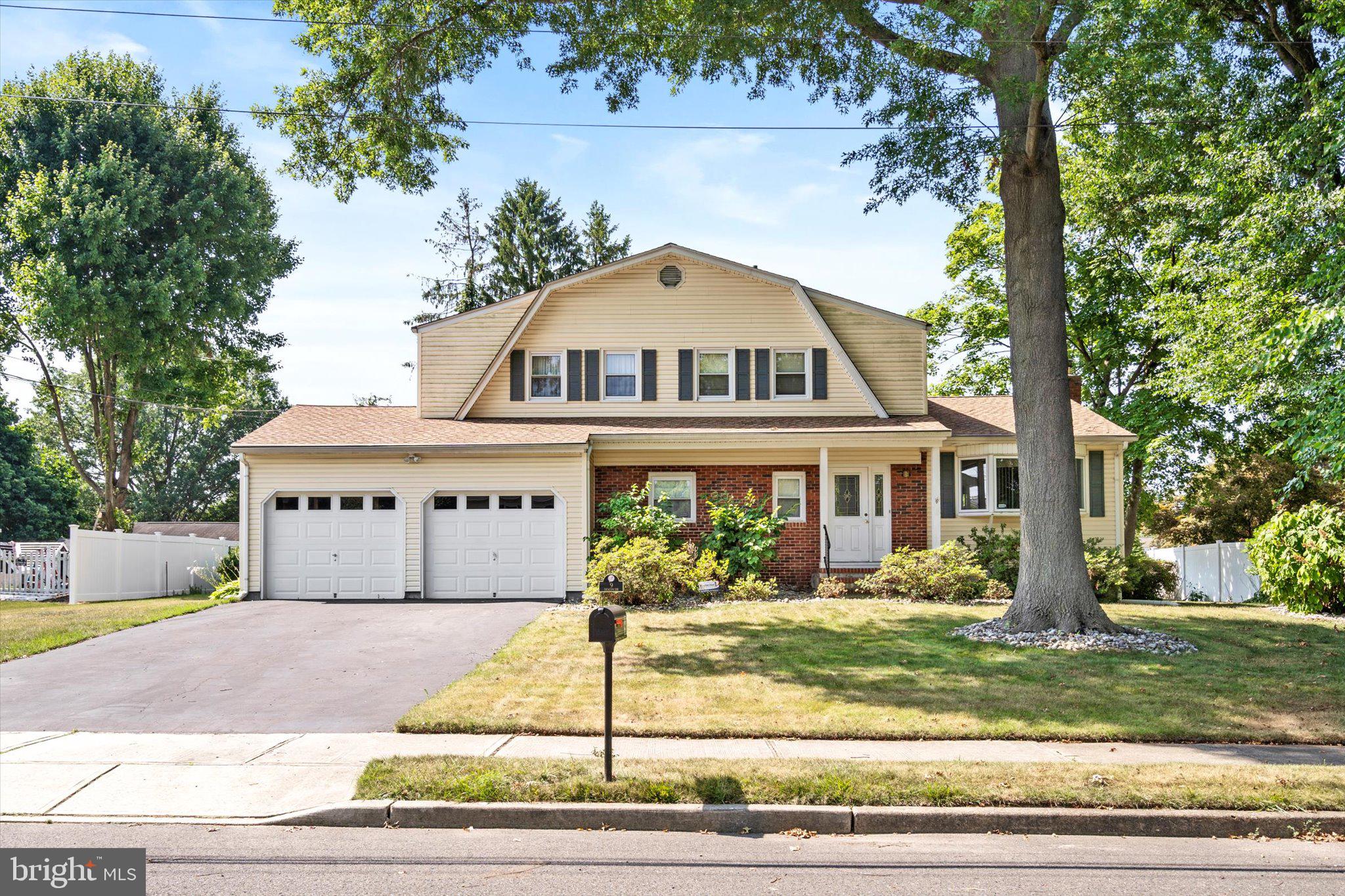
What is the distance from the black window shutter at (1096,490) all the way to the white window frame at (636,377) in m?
11.0

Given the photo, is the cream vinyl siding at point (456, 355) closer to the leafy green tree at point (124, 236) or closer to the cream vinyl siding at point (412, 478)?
the cream vinyl siding at point (412, 478)

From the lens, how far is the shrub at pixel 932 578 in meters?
17.5

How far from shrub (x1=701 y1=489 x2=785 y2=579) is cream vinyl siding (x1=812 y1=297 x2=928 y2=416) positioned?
447cm

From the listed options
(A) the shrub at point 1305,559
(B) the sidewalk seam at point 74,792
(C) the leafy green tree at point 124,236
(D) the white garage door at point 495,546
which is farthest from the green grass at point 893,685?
(C) the leafy green tree at point 124,236

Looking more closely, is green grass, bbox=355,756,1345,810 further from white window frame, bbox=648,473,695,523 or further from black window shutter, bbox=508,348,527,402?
black window shutter, bbox=508,348,527,402

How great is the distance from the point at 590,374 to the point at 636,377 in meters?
1.09

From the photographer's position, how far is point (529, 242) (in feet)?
133

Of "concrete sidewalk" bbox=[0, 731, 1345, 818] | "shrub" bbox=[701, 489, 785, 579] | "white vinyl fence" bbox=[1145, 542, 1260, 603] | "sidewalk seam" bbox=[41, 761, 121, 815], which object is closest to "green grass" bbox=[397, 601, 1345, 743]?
"concrete sidewalk" bbox=[0, 731, 1345, 818]

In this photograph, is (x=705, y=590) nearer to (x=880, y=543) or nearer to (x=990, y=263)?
(x=880, y=543)

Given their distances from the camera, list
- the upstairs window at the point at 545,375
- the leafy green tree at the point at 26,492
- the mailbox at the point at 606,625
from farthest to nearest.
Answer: the leafy green tree at the point at 26,492
the upstairs window at the point at 545,375
the mailbox at the point at 606,625

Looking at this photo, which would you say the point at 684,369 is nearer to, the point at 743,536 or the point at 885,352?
the point at 743,536

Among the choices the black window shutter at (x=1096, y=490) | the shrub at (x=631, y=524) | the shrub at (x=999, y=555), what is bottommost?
the shrub at (x=999, y=555)

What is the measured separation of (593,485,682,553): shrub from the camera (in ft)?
61.7

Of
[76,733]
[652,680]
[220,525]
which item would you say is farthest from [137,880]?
[220,525]
